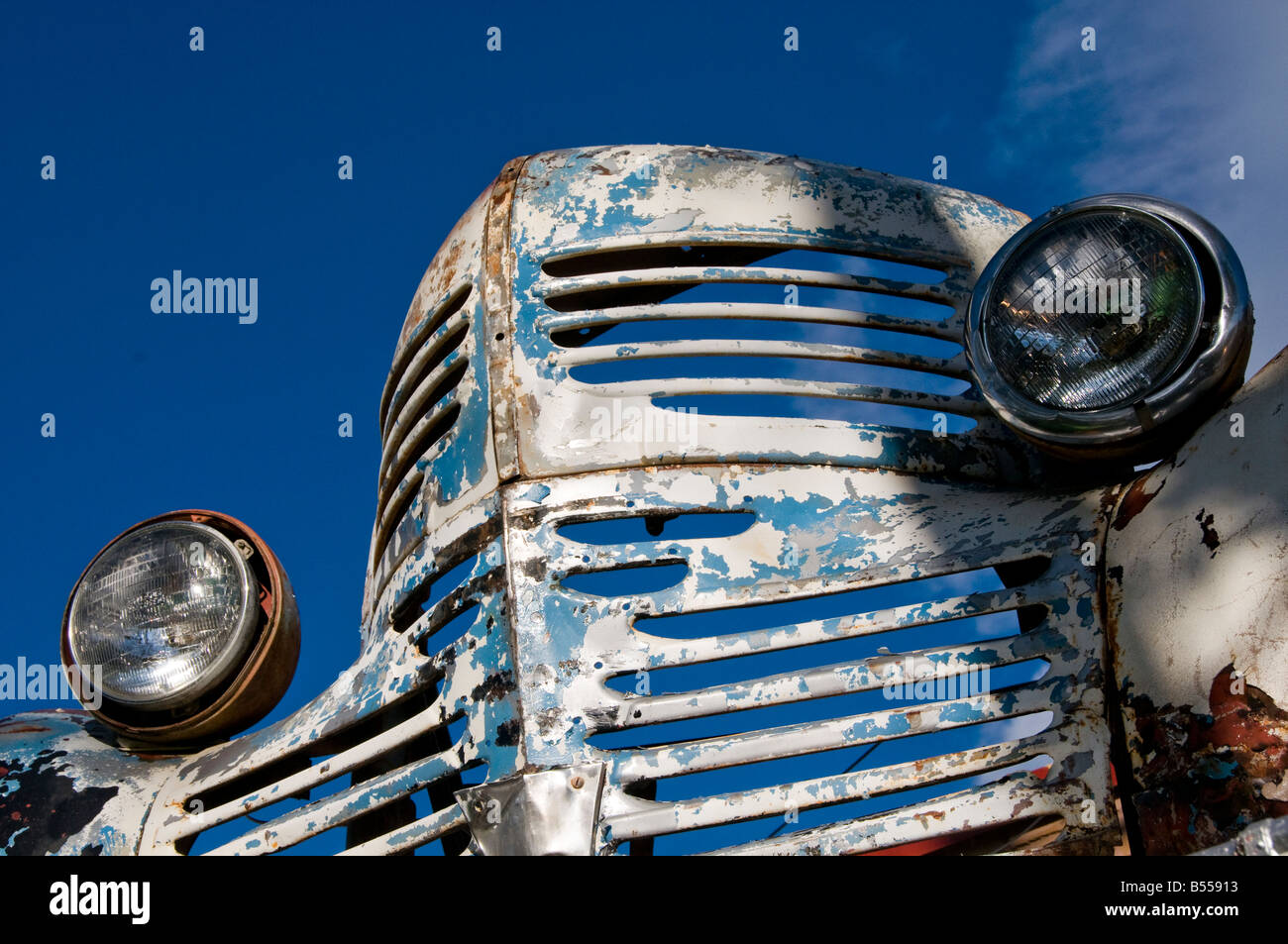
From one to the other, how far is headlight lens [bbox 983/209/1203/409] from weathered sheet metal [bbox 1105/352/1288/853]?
0.20m

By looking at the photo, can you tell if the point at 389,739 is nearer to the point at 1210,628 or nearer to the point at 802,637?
the point at 802,637

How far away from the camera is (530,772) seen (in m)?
2.60

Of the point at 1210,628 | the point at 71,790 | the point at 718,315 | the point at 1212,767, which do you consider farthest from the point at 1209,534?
the point at 71,790

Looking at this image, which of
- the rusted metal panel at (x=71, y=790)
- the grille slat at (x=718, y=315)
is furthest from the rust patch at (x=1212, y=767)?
the rusted metal panel at (x=71, y=790)

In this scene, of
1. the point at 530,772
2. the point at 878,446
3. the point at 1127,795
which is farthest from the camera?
the point at 878,446

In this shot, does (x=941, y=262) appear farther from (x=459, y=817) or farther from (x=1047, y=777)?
(x=459, y=817)

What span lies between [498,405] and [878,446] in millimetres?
931

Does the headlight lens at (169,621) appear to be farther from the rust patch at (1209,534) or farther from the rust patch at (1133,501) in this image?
the rust patch at (1209,534)

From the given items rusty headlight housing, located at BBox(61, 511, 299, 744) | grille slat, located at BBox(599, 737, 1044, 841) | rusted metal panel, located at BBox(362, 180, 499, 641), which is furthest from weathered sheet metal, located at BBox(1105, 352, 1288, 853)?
rusty headlight housing, located at BBox(61, 511, 299, 744)

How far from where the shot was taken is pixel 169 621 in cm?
353

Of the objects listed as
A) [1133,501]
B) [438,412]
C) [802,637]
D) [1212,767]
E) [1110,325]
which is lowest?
[1212,767]

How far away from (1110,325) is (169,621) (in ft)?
8.27
